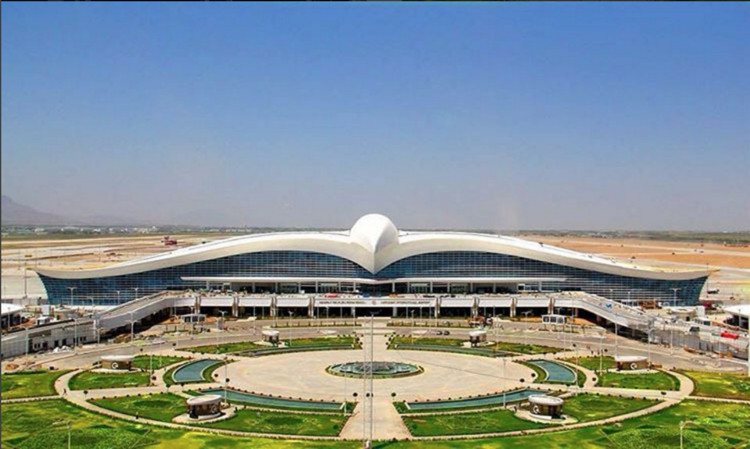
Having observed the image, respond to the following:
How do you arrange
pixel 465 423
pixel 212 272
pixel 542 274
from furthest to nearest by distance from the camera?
pixel 542 274, pixel 212 272, pixel 465 423

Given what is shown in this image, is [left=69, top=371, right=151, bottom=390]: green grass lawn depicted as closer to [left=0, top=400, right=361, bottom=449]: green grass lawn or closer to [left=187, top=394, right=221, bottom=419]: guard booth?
[left=0, top=400, right=361, bottom=449]: green grass lawn

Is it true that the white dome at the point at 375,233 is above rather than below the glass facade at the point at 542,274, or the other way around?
above

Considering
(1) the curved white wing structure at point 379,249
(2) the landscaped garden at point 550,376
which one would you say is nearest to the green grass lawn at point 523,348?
(2) the landscaped garden at point 550,376

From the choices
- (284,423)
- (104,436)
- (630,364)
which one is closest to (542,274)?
(630,364)

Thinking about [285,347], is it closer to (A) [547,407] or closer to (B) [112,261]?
(A) [547,407]

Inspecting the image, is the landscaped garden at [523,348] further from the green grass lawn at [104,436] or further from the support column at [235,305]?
the support column at [235,305]

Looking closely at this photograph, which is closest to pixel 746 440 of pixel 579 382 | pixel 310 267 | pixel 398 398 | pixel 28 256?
pixel 579 382

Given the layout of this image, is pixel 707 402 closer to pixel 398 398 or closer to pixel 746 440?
pixel 746 440
